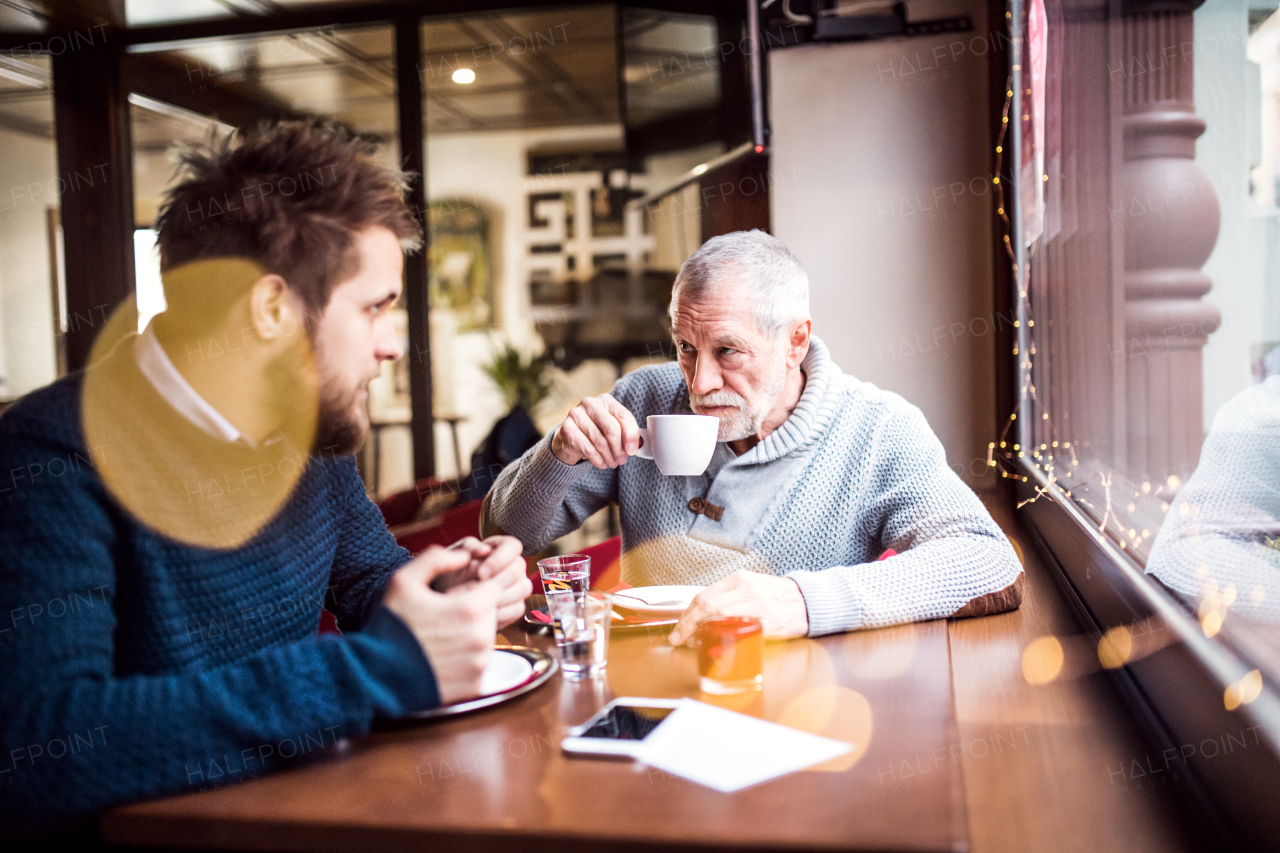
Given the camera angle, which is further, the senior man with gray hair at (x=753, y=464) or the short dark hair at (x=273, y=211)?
the senior man with gray hair at (x=753, y=464)

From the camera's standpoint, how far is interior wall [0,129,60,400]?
17.5 feet

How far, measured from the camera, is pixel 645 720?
0.89 meters

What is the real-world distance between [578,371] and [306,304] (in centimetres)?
459

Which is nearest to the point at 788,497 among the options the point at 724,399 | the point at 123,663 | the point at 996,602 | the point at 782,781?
the point at 724,399

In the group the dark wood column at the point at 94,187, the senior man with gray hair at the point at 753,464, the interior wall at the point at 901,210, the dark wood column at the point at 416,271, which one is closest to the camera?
the senior man with gray hair at the point at 753,464

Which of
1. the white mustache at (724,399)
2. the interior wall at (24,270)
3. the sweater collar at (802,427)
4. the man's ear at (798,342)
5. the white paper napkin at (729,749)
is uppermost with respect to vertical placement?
the interior wall at (24,270)

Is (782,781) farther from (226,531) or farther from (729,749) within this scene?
(226,531)

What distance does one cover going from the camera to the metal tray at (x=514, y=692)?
0.92m

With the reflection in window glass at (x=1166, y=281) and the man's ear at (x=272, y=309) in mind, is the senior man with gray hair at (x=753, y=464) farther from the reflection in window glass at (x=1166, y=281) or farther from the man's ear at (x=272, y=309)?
the man's ear at (x=272, y=309)

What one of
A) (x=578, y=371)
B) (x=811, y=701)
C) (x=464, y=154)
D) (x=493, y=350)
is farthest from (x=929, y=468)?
(x=464, y=154)

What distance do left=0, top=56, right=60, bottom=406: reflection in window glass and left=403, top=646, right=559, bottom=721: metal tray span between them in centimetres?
523

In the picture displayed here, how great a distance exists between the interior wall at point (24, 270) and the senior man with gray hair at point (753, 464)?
5.00 meters

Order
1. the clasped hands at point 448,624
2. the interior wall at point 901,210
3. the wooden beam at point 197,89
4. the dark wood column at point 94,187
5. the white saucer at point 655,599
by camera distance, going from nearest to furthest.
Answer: the clasped hands at point 448,624 < the white saucer at point 655,599 < the interior wall at point 901,210 < the dark wood column at point 94,187 < the wooden beam at point 197,89

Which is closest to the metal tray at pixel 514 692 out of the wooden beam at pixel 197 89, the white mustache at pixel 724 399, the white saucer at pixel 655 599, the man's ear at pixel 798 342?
the white saucer at pixel 655 599
